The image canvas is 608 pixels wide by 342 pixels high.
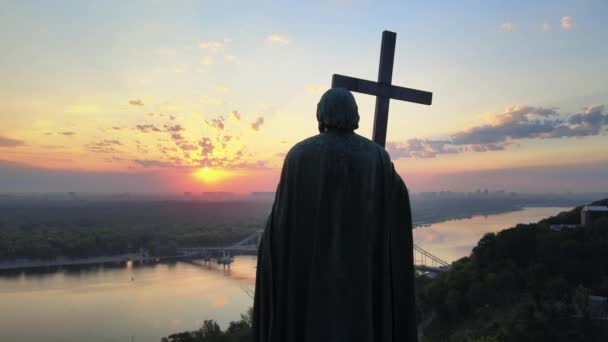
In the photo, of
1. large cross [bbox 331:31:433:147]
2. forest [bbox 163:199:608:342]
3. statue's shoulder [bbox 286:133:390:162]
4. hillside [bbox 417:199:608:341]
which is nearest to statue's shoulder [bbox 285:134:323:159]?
statue's shoulder [bbox 286:133:390:162]

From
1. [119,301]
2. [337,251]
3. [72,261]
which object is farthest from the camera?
[72,261]

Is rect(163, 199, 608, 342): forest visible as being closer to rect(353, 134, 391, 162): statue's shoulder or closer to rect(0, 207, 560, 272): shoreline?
rect(353, 134, 391, 162): statue's shoulder

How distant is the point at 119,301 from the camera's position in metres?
29.2

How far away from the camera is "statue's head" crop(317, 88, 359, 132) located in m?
1.68

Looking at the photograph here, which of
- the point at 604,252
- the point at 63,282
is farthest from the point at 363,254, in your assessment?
the point at 63,282

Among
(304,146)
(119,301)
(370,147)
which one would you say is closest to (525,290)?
(370,147)

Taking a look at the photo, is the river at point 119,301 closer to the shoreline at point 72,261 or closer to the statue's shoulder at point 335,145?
the shoreline at point 72,261

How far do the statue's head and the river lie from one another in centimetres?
2351

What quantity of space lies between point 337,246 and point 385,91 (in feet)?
4.67

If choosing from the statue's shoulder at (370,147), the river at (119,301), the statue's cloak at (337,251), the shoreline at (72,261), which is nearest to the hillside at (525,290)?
the river at (119,301)

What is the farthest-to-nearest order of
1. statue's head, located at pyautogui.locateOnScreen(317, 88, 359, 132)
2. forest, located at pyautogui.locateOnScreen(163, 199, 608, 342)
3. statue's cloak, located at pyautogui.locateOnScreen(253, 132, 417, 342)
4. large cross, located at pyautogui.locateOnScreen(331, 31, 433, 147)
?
forest, located at pyautogui.locateOnScreen(163, 199, 608, 342) < large cross, located at pyautogui.locateOnScreen(331, 31, 433, 147) < statue's head, located at pyautogui.locateOnScreen(317, 88, 359, 132) < statue's cloak, located at pyautogui.locateOnScreen(253, 132, 417, 342)

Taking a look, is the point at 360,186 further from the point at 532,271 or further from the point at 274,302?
the point at 532,271

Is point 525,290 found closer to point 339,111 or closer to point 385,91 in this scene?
point 385,91

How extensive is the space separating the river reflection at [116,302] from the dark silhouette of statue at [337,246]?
23.3 meters
